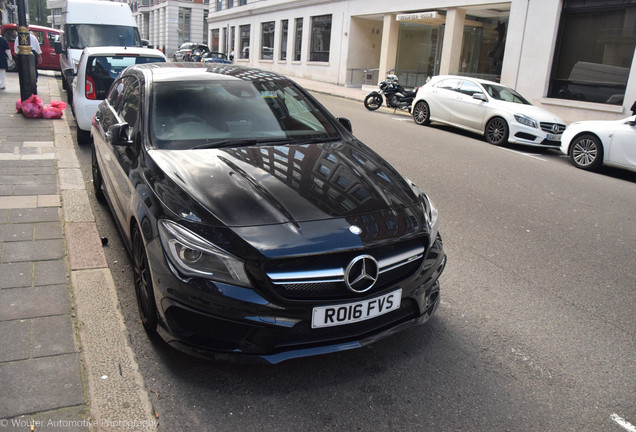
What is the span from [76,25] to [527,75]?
15250mm

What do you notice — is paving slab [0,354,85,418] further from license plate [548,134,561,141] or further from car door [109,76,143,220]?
license plate [548,134,561,141]

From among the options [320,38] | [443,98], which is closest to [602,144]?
[443,98]

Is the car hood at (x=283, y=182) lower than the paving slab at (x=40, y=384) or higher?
higher

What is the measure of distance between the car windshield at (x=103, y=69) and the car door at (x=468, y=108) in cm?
842

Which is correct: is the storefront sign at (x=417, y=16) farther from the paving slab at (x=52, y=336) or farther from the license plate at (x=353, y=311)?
the paving slab at (x=52, y=336)

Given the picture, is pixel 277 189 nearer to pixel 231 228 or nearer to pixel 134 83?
pixel 231 228

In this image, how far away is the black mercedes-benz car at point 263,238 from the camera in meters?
2.67

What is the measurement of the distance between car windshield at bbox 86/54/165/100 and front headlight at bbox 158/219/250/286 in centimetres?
657

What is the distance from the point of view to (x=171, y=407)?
2703 mm

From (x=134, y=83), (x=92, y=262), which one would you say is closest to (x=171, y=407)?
(x=92, y=262)

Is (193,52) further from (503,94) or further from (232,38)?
(503,94)

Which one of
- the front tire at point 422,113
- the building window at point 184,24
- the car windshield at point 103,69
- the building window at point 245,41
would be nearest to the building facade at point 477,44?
the building window at point 245,41

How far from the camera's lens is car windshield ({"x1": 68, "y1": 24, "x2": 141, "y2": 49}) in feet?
50.5

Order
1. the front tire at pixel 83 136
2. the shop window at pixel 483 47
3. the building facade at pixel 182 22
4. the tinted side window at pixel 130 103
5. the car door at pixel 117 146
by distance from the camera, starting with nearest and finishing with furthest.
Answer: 1. the car door at pixel 117 146
2. the tinted side window at pixel 130 103
3. the front tire at pixel 83 136
4. the shop window at pixel 483 47
5. the building facade at pixel 182 22
